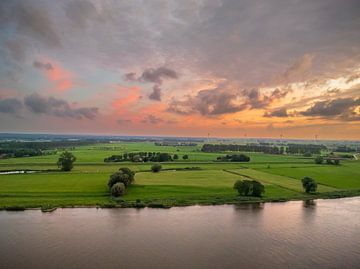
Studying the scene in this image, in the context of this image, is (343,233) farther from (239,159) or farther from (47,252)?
(239,159)

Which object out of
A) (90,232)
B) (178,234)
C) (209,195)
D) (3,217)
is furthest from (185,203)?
(3,217)

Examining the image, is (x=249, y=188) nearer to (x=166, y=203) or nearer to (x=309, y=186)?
(x=309, y=186)

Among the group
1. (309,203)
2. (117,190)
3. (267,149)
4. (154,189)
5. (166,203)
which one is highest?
(267,149)

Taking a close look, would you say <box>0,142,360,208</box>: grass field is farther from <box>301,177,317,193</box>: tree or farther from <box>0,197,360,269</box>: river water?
<box>0,197,360,269</box>: river water

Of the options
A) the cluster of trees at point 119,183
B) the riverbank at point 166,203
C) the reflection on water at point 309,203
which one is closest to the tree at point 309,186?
the riverbank at point 166,203

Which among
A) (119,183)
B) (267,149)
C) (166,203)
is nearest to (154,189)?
(119,183)

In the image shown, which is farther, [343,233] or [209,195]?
[209,195]

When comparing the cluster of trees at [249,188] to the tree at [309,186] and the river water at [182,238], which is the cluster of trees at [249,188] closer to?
the river water at [182,238]
